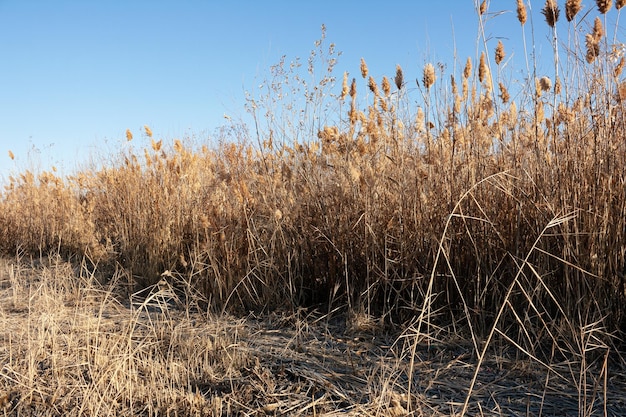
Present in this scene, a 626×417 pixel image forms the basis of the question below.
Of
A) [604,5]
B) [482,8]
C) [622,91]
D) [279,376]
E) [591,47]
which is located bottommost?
[279,376]

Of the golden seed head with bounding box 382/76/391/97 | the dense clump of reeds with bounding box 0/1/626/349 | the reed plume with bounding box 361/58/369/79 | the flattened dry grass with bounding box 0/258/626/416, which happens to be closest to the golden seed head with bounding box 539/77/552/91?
the dense clump of reeds with bounding box 0/1/626/349

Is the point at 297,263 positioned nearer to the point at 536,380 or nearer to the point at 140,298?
the point at 140,298

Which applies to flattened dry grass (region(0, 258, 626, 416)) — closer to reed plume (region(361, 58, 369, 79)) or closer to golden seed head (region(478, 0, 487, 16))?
reed plume (region(361, 58, 369, 79))

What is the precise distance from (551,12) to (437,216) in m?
0.99

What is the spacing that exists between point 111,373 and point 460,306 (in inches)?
58.1

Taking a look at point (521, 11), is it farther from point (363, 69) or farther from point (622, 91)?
point (363, 69)

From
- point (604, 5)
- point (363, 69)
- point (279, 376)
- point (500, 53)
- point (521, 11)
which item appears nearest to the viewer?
point (279, 376)

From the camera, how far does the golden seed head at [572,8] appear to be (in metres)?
1.99

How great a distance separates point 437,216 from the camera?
7.73 ft

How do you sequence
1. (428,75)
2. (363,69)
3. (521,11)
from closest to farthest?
(521,11) < (428,75) < (363,69)

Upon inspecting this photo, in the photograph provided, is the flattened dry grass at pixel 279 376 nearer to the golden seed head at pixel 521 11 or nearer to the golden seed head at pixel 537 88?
the golden seed head at pixel 537 88

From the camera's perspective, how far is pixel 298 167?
2889mm

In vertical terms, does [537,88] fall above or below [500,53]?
below

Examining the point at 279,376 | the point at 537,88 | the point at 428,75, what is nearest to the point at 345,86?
the point at 428,75
